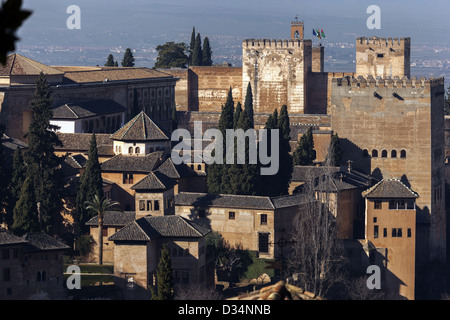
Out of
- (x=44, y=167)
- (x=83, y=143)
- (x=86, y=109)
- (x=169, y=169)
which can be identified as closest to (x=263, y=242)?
(x=169, y=169)

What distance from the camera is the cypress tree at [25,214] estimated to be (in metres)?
54.1

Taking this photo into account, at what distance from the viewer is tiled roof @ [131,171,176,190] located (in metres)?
58.5

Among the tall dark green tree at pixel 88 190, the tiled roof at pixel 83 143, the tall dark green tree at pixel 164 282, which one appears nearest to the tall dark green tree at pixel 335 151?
the tiled roof at pixel 83 143

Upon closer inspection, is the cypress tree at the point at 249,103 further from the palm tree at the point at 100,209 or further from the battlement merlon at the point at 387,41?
the palm tree at the point at 100,209

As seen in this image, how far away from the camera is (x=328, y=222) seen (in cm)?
5809

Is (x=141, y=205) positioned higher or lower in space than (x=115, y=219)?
higher

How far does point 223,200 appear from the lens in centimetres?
5859

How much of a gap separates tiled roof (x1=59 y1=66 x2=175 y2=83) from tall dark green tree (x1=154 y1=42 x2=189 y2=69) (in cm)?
1617

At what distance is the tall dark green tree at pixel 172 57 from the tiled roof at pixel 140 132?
4483 cm

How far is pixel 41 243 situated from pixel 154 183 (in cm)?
817

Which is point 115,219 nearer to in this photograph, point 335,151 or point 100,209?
point 100,209
